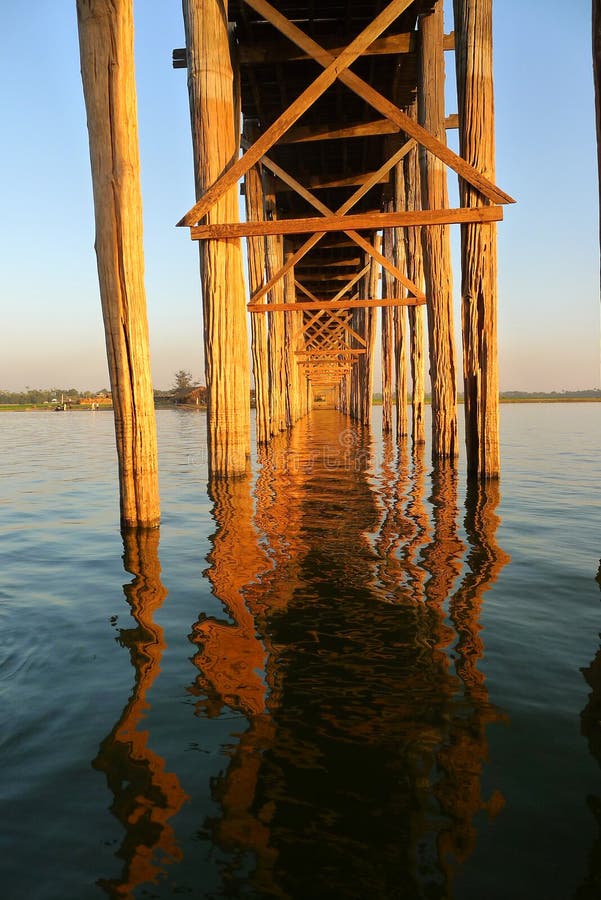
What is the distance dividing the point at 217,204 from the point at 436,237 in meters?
3.50

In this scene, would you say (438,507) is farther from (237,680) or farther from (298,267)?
(298,267)

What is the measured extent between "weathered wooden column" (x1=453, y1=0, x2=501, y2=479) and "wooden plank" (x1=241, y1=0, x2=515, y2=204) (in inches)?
7.4

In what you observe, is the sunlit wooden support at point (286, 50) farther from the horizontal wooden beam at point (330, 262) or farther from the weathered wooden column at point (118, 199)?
the horizontal wooden beam at point (330, 262)

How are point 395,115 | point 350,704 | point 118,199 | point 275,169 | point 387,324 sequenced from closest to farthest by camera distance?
1. point 350,704
2. point 118,199
3. point 395,115
4. point 275,169
5. point 387,324

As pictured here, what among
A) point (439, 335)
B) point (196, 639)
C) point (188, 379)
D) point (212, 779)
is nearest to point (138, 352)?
point (196, 639)

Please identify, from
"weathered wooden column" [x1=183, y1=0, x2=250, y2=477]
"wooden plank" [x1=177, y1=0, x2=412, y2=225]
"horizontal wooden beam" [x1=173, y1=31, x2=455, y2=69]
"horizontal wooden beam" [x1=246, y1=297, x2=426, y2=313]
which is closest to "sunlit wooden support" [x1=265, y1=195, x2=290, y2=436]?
"horizontal wooden beam" [x1=246, y1=297, x2=426, y2=313]

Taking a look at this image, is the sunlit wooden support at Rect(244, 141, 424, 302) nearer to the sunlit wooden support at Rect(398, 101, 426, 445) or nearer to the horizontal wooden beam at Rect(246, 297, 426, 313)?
the horizontal wooden beam at Rect(246, 297, 426, 313)

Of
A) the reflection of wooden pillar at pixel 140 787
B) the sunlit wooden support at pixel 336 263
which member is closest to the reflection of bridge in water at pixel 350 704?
the reflection of wooden pillar at pixel 140 787

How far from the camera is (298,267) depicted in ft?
72.2

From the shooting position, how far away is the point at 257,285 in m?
12.4

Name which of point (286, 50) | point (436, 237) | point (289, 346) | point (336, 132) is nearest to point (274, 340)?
point (289, 346)

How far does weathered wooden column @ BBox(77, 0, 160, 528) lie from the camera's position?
13.6ft

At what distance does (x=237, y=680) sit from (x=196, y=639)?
0.48m

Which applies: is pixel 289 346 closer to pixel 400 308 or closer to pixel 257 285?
pixel 400 308
